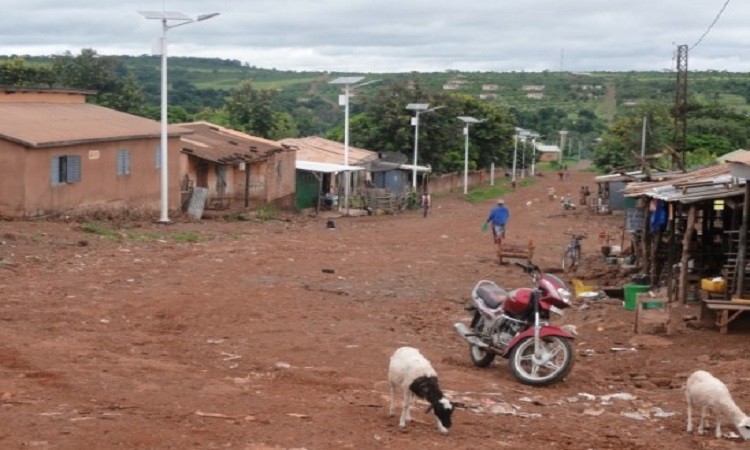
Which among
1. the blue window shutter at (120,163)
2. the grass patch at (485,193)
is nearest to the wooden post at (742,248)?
the blue window shutter at (120,163)

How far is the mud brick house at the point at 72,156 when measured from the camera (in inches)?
1014

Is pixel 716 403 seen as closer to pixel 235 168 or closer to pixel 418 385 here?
pixel 418 385

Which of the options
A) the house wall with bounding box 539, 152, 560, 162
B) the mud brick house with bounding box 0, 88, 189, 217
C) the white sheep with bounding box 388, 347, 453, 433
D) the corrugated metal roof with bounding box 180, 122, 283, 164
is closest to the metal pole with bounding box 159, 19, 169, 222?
the mud brick house with bounding box 0, 88, 189, 217

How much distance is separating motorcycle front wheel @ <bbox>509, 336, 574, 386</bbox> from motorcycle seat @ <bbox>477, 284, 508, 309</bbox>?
0.76 m

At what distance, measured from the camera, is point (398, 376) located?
9.35 m

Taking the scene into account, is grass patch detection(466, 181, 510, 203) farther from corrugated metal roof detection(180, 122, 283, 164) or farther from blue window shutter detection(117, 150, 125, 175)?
blue window shutter detection(117, 150, 125, 175)

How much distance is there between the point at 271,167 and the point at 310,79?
15916cm

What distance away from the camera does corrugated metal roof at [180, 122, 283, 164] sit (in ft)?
120

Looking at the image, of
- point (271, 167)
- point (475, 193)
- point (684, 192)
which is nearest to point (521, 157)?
point (475, 193)

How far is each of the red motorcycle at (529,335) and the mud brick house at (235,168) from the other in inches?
954

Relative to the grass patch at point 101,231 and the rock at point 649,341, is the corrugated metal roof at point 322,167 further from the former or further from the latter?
the rock at point 649,341

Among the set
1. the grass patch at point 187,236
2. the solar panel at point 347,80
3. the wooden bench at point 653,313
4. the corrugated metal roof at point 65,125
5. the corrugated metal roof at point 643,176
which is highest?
the solar panel at point 347,80

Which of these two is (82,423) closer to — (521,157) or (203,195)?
(203,195)

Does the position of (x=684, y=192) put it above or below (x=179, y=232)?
above
